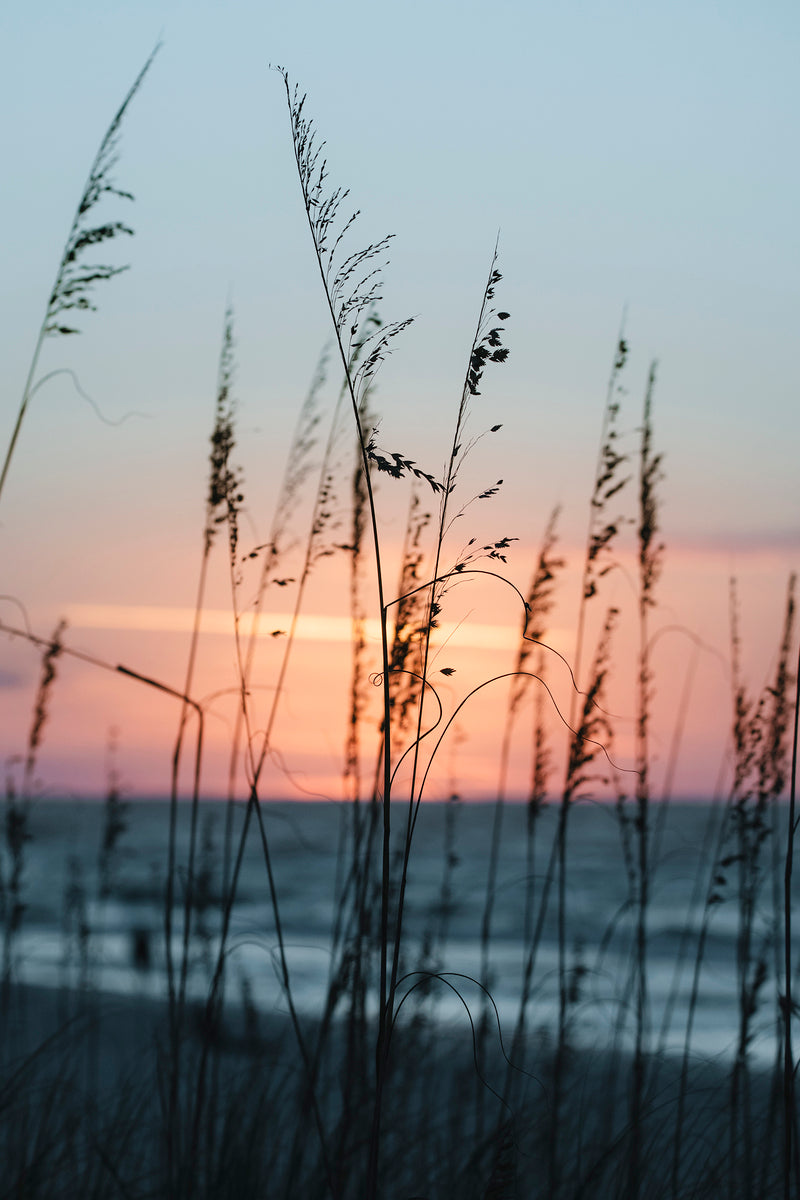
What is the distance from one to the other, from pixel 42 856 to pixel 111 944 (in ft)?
57.3

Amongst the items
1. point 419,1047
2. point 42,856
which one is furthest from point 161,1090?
point 42,856

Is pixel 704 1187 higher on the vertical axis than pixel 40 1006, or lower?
higher

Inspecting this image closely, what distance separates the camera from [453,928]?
19703mm

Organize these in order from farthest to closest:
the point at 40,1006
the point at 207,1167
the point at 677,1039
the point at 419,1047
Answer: the point at 677,1039 < the point at 40,1006 < the point at 419,1047 < the point at 207,1167

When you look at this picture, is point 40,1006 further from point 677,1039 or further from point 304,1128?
point 304,1128

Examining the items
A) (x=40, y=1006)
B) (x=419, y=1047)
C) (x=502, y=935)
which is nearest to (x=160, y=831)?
(x=502, y=935)

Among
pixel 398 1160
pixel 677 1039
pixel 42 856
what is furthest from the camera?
pixel 42 856

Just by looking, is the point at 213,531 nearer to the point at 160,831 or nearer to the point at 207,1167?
the point at 207,1167

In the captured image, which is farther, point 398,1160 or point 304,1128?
point 398,1160

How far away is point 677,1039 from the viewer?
11055 mm

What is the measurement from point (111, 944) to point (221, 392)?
15343 mm

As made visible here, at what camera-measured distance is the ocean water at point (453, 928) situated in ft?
13.6

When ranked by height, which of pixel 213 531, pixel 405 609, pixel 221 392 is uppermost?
pixel 221 392

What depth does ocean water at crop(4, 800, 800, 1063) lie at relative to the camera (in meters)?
4.14
